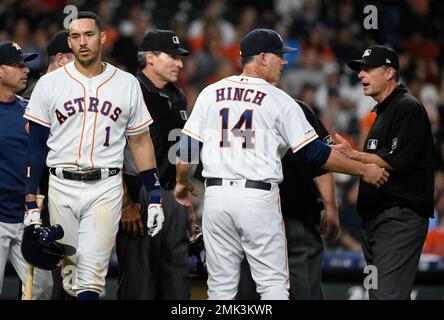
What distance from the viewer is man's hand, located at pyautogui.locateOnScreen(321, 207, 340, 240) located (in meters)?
6.62

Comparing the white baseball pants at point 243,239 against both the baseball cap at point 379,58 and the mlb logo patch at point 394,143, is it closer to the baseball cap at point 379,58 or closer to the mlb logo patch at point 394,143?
the mlb logo patch at point 394,143

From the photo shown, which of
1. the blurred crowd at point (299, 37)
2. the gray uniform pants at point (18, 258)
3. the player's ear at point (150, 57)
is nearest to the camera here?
the gray uniform pants at point (18, 258)

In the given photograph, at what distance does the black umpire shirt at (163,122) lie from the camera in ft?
22.2

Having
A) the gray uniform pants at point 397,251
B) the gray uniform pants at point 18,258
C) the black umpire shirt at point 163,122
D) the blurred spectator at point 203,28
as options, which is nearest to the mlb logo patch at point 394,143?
the gray uniform pants at point 397,251

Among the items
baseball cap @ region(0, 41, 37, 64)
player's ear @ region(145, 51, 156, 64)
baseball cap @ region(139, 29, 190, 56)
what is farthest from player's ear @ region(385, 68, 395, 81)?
baseball cap @ region(0, 41, 37, 64)

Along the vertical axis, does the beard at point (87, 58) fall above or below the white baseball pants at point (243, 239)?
above

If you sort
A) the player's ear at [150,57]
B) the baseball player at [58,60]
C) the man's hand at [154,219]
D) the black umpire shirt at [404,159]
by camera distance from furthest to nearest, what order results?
the player's ear at [150,57], the baseball player at [58,60], the black umpire shirt at [404,159], the man's hand at [154,219]

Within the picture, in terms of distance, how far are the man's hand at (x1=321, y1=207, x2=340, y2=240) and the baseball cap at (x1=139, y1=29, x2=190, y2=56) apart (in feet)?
5.00

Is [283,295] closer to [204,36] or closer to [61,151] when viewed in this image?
[61,151]

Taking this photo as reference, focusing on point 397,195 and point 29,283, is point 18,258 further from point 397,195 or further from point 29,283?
point 397,195

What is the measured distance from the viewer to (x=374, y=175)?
→ 6219 millimetres

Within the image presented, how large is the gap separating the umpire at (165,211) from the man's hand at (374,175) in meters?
1.40

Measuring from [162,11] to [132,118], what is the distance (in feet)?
24.7

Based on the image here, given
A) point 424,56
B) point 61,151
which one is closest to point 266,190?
point 61,151
